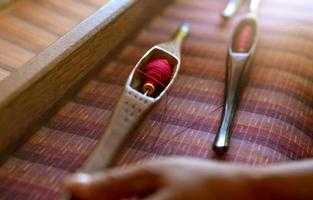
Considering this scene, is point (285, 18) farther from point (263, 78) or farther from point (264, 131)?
point (264, 131)

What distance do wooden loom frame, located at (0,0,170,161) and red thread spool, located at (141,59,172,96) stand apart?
14 centimetres

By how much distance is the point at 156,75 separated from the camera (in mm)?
685

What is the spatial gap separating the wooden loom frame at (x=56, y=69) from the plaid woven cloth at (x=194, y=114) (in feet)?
0.11

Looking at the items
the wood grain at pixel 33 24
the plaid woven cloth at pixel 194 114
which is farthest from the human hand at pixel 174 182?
the wood grain at pixel 33 24

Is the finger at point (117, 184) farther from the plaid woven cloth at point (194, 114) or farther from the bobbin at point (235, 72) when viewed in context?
the bobbin at point (235, 72)

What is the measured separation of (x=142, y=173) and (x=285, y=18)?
0.76m

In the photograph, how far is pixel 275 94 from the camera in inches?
31.5

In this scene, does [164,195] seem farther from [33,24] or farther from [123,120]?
[33,24]

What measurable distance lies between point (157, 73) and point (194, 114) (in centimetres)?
11

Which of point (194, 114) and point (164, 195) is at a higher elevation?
point (164, 195)

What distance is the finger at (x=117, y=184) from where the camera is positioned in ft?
1.44

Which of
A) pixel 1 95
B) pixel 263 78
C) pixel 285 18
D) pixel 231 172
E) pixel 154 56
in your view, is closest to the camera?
pixel 231 172

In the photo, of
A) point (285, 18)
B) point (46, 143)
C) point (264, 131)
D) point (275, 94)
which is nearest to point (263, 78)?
point (275, 94)

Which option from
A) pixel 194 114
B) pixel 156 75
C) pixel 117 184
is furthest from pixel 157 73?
pixel 117 184
